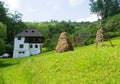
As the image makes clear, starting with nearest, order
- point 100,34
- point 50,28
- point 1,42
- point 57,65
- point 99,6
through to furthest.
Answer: point 57,65, point 100,34, point 1,42, point 99,6, point 50,28

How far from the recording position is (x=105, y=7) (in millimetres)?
136875

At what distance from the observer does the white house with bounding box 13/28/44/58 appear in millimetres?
123375

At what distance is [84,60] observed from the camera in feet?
88.9

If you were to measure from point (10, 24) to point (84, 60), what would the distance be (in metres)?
113

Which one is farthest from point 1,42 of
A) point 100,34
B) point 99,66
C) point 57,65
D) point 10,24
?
point 10,24

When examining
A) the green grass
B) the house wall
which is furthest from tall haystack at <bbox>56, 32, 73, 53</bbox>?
the house wall

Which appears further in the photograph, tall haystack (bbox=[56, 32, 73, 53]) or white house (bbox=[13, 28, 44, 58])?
white house (bbox=[13, 28, 44, 58])

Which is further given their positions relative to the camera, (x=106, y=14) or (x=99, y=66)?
(x=106, y=14)

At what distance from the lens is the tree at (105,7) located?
137m

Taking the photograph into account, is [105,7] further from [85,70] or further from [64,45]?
[85,70]

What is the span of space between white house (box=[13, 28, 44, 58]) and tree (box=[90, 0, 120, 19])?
28.5m

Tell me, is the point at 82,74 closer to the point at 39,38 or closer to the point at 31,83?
the point at 31,83

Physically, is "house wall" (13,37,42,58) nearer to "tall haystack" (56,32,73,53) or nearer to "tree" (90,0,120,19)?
"tree" (90,0,120,19)

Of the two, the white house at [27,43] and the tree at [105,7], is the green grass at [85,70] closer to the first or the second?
the white house at [27,43]
